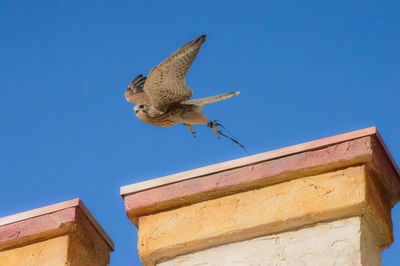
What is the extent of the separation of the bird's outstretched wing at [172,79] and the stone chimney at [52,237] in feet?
6.13

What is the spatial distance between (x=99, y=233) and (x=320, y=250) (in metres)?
1.35

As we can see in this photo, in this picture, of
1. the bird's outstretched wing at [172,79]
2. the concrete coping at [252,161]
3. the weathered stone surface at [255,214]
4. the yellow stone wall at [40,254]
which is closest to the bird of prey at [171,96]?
the bird's outstretched wing at [172,79]

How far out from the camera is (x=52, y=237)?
13.4 feet

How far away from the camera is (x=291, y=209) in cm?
365

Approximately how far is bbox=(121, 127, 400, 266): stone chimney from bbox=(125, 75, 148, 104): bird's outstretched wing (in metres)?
3.18

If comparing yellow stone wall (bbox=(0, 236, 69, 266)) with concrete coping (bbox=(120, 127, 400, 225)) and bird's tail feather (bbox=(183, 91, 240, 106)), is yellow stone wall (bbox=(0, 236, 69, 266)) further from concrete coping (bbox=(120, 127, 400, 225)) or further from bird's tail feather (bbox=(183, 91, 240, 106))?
bird's tail feather (bbox=(183, 91, 240, 106))

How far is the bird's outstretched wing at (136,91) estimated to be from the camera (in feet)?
23.4

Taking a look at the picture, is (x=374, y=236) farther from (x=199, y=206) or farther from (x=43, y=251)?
(x=43, y=251)

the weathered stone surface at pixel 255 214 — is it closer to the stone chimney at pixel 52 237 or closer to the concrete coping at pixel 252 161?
the concrete coping at pixel 252 161

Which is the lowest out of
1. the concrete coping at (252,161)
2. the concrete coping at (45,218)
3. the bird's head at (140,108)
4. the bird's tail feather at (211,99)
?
the concrete coping at (45,218)

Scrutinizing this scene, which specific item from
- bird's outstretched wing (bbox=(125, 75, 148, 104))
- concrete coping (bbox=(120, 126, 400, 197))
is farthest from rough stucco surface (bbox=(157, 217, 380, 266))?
bird's outstretched wing (bbox=(125, 75, 148, 104))

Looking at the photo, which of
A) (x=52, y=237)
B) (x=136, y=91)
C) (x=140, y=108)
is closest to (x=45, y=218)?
(x=52, y=237)

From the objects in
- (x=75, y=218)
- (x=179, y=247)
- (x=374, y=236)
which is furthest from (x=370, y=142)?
(x=75, y=218)

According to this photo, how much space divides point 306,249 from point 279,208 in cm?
25
